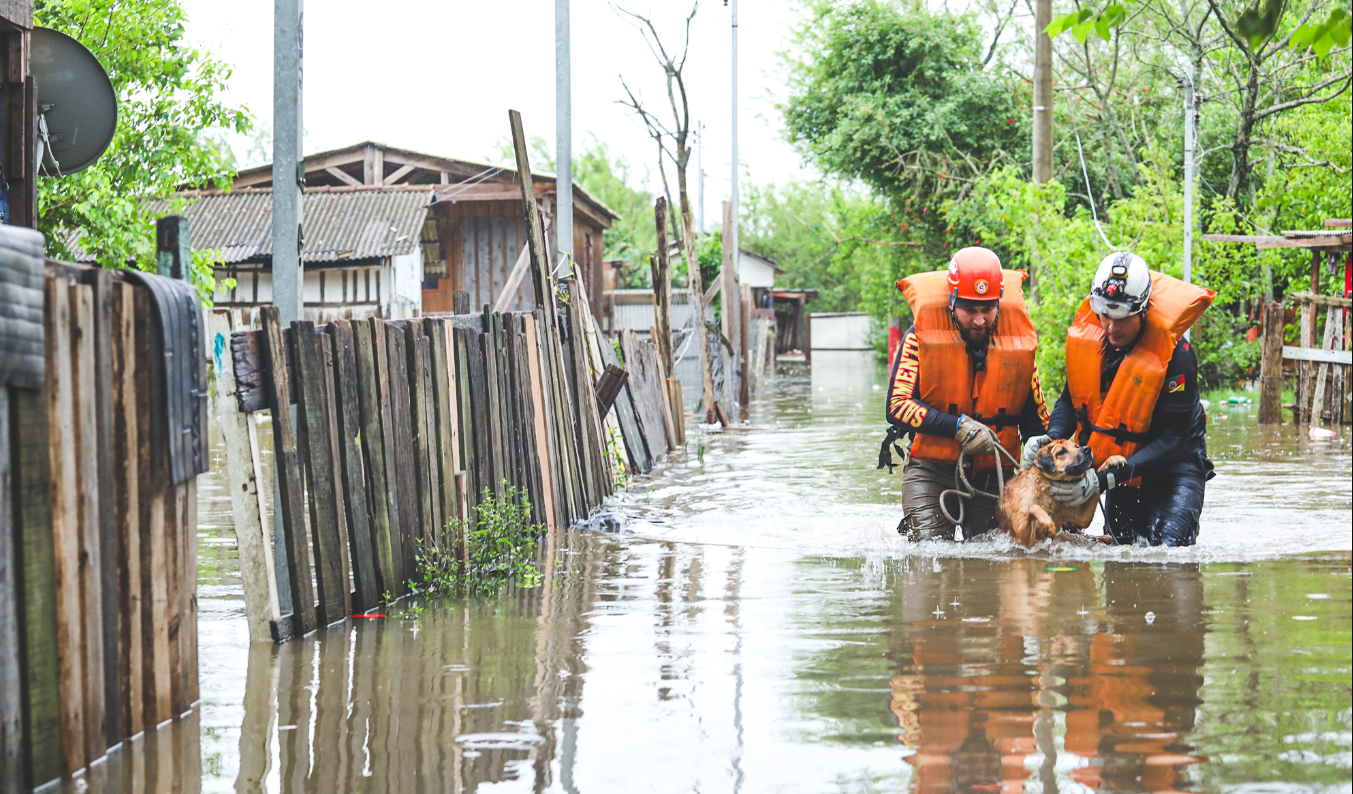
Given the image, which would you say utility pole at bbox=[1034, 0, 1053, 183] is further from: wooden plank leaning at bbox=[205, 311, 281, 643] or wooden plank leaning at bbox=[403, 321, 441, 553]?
wooden plank leaning at bbox=[205, 311, 281, 643]

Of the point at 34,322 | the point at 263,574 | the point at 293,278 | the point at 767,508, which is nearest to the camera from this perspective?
the point at 34,322

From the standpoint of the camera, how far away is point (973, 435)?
8.03 m

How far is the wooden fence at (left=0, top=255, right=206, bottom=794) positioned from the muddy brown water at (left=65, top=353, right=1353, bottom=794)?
22 centimetres

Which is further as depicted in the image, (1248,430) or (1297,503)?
(1248,430)

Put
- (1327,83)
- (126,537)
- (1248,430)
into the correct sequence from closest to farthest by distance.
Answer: (126,537), (1248,430), (1327,83)

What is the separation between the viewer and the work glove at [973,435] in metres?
8.00

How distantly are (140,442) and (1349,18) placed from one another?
4052 mm

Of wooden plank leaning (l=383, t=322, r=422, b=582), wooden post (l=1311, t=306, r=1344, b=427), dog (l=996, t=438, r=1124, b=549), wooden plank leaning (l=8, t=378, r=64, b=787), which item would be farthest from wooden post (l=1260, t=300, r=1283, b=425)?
wooden plank leaning (l=8, t=378, r=64, b=787)

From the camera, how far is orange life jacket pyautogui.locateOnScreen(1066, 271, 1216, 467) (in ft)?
25.4

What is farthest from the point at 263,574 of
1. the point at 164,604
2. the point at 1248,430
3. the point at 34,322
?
the point at 1248,430

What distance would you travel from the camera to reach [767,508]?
36.0ft

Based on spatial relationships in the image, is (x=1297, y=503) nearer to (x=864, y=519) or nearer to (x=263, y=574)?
(x=864, y=519)

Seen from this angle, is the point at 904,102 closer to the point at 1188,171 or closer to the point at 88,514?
the point at 1188,171

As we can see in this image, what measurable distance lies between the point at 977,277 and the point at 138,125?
10.8 meters
